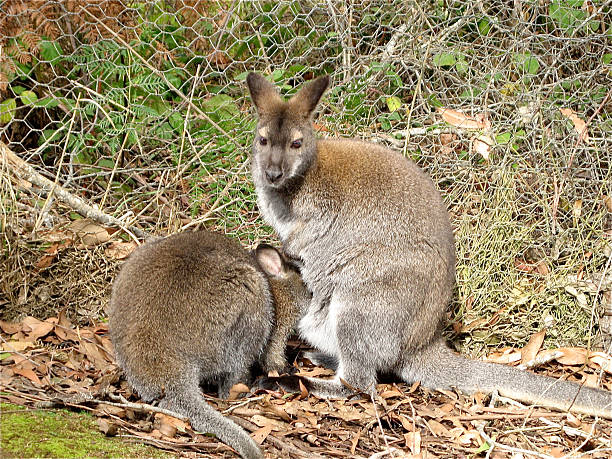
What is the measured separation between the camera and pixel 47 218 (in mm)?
5945

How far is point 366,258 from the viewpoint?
15.8ft

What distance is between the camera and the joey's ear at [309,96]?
16.5 ft

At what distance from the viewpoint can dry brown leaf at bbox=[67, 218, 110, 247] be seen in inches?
228

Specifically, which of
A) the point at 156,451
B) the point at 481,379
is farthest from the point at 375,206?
the point at 156,451

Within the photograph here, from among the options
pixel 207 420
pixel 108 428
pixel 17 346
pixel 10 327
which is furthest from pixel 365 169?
pixel 10 327

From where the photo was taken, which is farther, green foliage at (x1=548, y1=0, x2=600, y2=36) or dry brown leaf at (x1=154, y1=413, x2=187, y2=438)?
green foliage at (x1=548, y1=0, x2=600, y2=36)

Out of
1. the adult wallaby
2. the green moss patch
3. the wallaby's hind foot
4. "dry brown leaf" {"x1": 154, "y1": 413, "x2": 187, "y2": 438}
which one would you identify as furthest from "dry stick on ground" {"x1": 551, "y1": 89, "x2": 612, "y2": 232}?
the green moss patch

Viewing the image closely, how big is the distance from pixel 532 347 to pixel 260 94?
2726 millimetres

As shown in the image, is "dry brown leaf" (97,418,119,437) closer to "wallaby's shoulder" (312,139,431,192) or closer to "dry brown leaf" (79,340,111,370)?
"dry brown leaf" (79,340,111,370)

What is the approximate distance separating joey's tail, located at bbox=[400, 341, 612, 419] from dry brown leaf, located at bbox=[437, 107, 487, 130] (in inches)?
90.9

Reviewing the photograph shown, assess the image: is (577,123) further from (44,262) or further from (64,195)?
(44,262)

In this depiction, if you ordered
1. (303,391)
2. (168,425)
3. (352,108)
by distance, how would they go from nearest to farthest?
1. (168,425)
2. (303,391)
3. (352,108)

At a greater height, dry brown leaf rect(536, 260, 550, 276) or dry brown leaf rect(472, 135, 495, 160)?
dry brown leaf rect(472, 135, 495, 160)

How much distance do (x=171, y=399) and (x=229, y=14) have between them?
3733 mm
